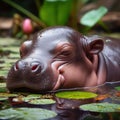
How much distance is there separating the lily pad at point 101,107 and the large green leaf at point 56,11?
3715 millimetres

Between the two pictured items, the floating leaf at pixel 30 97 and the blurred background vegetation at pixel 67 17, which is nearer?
the floating leaf at pixel 30 97

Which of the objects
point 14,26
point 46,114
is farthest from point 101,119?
point 14,26

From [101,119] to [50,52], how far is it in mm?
790

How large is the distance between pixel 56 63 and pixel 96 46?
31 centimetres

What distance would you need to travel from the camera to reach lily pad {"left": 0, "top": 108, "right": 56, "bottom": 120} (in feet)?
6.29

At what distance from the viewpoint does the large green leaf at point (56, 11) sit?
19.3ft

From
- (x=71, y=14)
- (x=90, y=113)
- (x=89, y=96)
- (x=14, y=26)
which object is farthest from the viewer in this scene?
(x=14, y=26)

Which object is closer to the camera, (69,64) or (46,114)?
(46,114)

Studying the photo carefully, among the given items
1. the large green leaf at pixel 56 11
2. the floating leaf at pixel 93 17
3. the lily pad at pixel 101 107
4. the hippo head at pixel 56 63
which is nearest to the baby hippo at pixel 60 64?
the hippo head at pixel 56 63

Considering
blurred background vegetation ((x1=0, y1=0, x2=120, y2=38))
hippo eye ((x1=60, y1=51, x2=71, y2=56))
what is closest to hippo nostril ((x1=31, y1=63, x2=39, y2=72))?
hippo eye ((x1=60, y1=51, x2=71, y2=56))

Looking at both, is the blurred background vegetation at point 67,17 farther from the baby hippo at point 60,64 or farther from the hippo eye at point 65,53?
the hippo eye at point 65,53

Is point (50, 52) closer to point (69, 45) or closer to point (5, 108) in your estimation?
point (69, 45)

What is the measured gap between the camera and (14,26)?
25.4 feet

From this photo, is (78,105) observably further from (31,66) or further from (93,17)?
(93,17)
